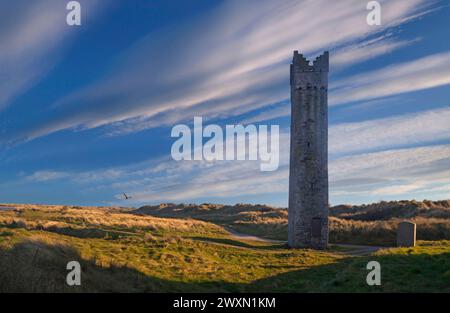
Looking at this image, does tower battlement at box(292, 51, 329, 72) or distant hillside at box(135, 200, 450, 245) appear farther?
distant hillside at box(135, 200, 450, 245)

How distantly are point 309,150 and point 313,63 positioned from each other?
6734 millimetres

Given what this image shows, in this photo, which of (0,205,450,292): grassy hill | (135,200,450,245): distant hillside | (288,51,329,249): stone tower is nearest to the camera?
(0,205,450,292): grassy hill

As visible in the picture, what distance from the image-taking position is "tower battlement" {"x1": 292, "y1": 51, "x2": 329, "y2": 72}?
32219 millimetres

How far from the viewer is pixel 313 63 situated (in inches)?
1276

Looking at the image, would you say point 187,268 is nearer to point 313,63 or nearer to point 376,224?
point 313,63

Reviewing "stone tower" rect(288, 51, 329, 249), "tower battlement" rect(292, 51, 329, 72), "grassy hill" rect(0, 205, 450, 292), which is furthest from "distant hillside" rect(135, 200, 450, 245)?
"tower battlement" rect(292, 51, 329, 72)

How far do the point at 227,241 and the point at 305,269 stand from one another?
1178cm

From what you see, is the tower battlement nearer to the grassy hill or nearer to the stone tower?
the stone tower

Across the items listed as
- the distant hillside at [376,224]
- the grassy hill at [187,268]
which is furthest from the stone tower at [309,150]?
the grassy hill at [187,268]

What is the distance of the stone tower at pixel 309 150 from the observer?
32000 mm

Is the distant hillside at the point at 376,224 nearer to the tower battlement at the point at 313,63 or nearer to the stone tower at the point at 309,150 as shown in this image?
the stone tower at the point at 309,150

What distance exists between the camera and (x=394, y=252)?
22.0 m

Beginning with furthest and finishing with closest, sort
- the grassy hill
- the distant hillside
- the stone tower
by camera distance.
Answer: the distant hillside, the stone tower, the grassy hill

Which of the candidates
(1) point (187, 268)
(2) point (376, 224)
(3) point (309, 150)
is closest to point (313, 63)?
(3) point (309, 150)
